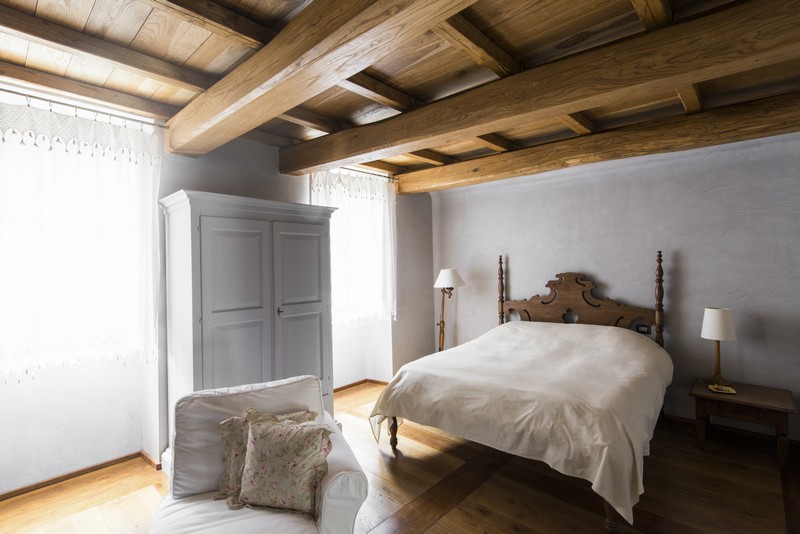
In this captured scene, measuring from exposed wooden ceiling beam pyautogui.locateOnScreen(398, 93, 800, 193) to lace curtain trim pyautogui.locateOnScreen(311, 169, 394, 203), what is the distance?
2.14 feet

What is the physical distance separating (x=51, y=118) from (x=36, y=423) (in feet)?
6.17

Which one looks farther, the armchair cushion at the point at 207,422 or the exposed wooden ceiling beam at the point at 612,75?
the armchair cushion at the point at 207,422

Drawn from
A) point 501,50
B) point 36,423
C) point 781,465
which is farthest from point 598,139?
point 36,423

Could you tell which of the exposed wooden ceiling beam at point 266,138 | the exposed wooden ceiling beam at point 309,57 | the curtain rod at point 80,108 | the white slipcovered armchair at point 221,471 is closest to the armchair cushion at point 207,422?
the white slipcovered armchair at point 221,471

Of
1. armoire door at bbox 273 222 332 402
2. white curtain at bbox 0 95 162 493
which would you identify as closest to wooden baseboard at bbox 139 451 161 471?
white curtain at bbox 0 95 162 493

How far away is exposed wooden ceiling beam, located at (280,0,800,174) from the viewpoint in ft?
4.89

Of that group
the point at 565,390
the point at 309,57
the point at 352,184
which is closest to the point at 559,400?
the point at 565,390

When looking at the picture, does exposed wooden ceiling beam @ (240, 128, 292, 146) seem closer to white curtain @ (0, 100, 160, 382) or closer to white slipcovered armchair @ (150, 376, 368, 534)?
white curtain @ (0, 100, 160, 382)

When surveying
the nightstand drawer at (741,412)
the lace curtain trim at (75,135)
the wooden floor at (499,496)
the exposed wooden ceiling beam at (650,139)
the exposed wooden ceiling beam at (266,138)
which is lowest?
the wooden floor at (499,496)

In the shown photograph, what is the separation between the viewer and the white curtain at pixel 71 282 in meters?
2.14

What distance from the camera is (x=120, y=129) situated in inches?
96.1

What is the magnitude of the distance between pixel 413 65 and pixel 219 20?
3.12 feet

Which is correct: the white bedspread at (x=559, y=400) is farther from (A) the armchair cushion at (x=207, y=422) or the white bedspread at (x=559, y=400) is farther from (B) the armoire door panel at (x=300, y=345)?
(A) the armchair cushion at (x=207, y=422)

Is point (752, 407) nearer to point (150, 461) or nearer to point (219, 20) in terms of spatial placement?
point (219, 20)
